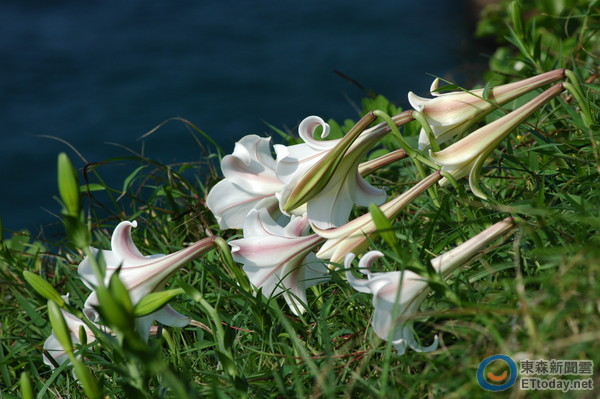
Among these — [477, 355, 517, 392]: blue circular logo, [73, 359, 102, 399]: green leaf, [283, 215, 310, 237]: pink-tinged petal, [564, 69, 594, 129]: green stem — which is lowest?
[477, 355, 517, 392]: blue circular logo

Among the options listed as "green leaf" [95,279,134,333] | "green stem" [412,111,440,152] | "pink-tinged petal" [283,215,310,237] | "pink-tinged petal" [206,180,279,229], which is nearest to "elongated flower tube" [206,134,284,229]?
"pink-tinged petal" [206,180,279,229]

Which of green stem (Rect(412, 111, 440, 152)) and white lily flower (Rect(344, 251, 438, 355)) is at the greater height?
green stem (Rect(412, 111, 440, 152))

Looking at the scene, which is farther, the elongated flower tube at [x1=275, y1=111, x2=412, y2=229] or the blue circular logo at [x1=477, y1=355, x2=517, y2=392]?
the elongated flower tube at [x1=275, y1=111, x2=412, y2=229]

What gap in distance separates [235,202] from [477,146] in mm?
579

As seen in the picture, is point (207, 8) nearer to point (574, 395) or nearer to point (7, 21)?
point (7, 21)

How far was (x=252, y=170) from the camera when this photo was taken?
169 cm

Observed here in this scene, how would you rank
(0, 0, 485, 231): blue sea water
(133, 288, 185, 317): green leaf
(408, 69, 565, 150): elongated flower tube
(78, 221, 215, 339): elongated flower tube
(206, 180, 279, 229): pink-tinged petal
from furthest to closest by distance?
1. (0, 0, 485, 231): blue sea water
2. (206, 180, 279, 229): pink-tinged petal
3. (408, 69, 565, 150): elongated flower tube
4. (78, 221, 215, 339): elongated flower tube
5. (133, 288, 185, 317): green leaf

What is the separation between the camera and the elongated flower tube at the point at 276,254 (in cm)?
155

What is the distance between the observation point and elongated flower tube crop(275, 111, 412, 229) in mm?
1556

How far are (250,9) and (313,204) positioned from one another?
6740 millimetres

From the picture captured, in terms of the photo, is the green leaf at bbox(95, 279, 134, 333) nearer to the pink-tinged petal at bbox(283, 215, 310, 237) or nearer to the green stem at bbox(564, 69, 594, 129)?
the pink-tinged petal at bbox(283, 215, 310, 237)

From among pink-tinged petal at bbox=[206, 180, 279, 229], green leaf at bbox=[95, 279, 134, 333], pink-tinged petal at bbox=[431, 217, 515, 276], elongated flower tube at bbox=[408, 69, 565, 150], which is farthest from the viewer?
pink-tinged petal at bbox=[206, 180, 279, 229]

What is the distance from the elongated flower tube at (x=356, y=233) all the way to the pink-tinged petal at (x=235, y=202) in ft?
0.80

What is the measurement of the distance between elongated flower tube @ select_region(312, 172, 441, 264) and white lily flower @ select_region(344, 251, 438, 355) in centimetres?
17
